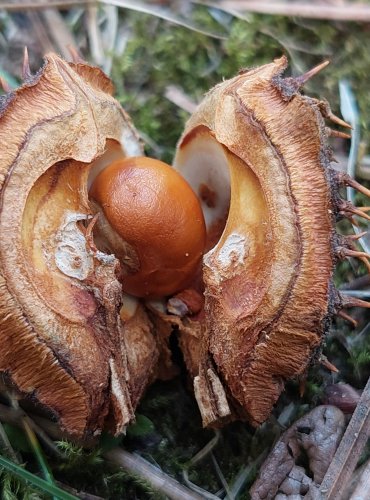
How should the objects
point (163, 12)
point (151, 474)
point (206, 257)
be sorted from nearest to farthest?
point (206, 257)
point (151, 474)
point (163, 12)

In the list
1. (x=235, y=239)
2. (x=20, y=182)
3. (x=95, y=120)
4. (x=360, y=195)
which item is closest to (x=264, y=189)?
(x=235, y=239)

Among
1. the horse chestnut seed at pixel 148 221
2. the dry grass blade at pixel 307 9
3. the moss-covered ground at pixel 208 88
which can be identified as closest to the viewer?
the horse chestnut seed at pixel 148 221

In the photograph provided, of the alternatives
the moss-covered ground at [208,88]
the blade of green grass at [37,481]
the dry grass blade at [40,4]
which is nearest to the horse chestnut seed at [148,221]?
the moss-covered ground at [208,88]

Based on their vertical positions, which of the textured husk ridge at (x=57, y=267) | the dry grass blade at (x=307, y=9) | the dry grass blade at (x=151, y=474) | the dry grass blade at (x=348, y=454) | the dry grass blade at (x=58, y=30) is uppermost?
the dry grass blade at (x=307, y=9)

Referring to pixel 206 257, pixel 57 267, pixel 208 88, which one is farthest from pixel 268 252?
pixel 208 88

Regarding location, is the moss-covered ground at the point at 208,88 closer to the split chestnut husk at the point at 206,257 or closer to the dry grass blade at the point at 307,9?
the dry grass blade at the point at 307,9

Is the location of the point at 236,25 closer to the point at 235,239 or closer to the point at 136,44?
the point at 136,44

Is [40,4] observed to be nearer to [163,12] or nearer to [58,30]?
[58,30]

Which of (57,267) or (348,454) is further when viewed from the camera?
(348,454)
